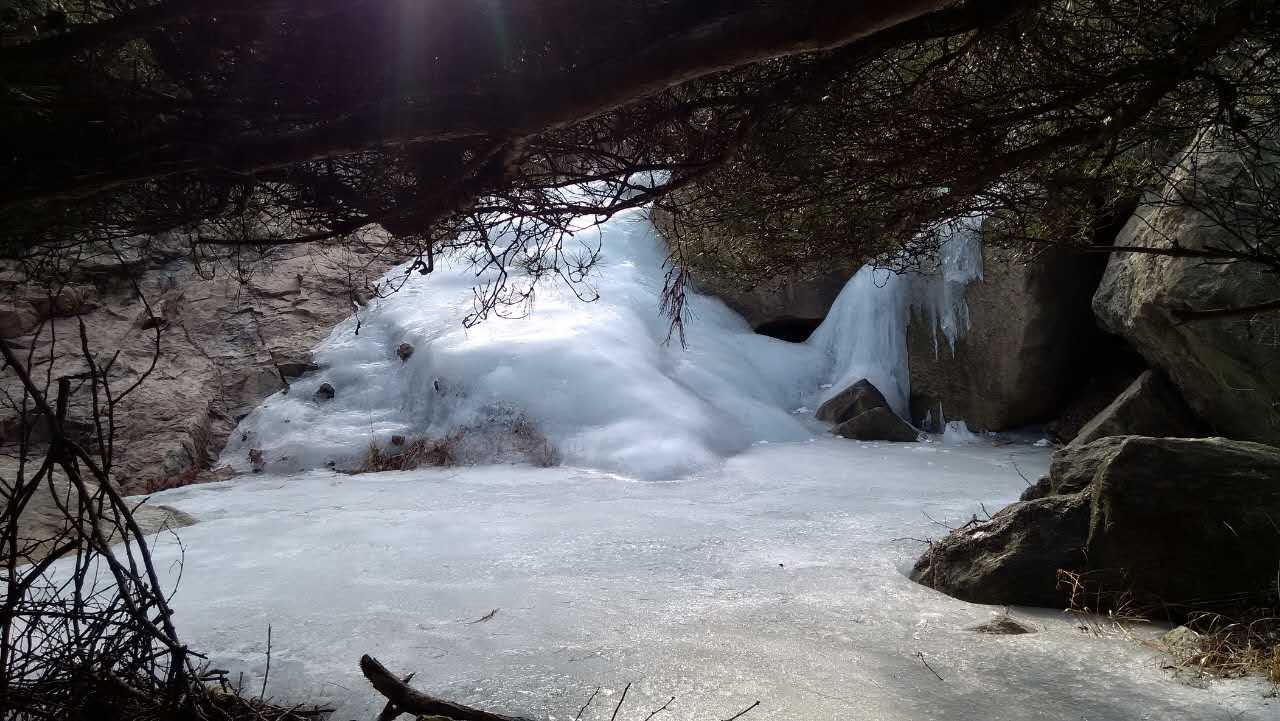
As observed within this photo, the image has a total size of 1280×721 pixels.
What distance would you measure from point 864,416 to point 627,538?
456 cm

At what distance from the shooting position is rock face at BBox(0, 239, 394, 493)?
8.22 m

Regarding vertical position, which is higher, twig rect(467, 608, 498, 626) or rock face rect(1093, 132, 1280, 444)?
rock face rect(1093, 132, 1280, 444)

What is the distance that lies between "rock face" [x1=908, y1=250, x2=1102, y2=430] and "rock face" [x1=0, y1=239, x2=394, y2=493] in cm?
598

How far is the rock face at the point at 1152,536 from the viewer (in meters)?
3.45

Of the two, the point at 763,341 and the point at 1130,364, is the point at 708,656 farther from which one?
the point at 763,341

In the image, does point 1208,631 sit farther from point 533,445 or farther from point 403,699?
point 533,445

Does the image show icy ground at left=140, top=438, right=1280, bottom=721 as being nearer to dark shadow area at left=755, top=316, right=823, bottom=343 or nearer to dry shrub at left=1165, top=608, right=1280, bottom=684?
dry shrub at left=1165, top=608, right=1280, bottom=684

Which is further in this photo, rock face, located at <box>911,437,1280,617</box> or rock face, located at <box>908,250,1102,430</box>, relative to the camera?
rock face, located at <box>908,250,1102,430</box>

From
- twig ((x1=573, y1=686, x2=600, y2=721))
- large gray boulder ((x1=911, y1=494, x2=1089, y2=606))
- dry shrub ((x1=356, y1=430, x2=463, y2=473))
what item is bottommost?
twig ((x1=573, y1=686, x2=600, y2=721))

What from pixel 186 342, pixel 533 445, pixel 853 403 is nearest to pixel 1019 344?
pixel 853 403

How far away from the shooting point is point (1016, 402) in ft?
29.4

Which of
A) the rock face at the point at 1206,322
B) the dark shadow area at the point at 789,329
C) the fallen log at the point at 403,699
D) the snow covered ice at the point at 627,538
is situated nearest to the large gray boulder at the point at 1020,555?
the snow covered ice at the point at 627,538

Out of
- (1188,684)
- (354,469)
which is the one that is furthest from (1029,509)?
(354,469)

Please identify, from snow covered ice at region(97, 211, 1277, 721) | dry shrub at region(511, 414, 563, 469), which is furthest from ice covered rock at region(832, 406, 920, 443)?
dry shrub at region(511, 414, 563, 469)
